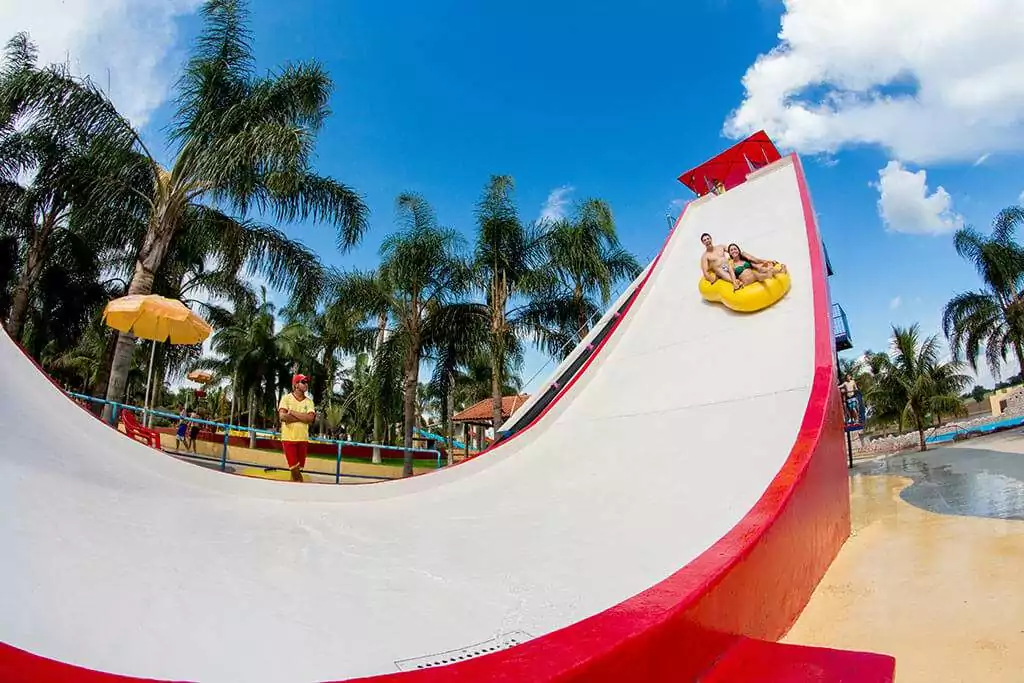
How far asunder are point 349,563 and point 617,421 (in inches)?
122

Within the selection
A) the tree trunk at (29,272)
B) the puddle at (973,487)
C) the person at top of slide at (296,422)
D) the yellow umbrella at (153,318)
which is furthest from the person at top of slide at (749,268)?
the tree trunk at (29,272)

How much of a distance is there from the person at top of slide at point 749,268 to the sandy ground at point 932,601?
9.84 ft

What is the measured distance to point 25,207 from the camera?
37.2 feet

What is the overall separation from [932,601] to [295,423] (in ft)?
18.8


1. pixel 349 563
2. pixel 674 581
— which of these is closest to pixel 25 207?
pixel 349 563

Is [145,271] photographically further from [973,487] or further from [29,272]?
[973,487]

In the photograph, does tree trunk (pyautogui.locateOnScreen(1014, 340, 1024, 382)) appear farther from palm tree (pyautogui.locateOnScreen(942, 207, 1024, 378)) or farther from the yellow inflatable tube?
the yellow inflatable tube

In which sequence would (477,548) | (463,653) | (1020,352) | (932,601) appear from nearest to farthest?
1. (463,653)
2. (932,601)
3. (477,548)
4. (1020,352)

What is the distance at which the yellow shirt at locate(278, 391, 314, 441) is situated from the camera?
627 cm

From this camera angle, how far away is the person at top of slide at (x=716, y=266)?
6.96 metres

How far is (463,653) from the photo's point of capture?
1.95 m

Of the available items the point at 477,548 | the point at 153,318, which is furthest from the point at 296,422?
the point at 153,318

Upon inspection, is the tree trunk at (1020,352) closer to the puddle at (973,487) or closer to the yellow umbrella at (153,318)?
the puddle at (973,487)

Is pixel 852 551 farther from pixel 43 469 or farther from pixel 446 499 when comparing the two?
pixel 43 469
